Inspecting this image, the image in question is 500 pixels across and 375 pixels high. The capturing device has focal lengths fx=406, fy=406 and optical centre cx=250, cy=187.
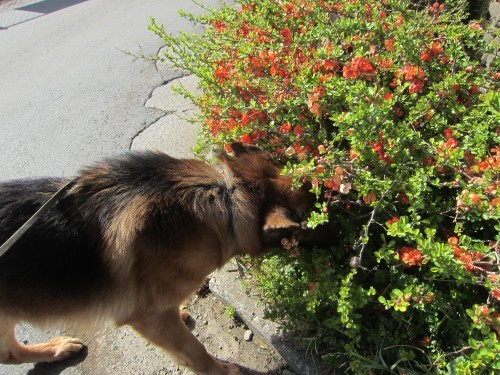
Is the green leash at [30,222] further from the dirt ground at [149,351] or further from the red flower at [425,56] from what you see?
the red flower at [425,56]

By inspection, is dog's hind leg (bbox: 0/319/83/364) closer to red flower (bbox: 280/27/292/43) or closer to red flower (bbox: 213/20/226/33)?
red flower (bbox: 280/27/292/43)

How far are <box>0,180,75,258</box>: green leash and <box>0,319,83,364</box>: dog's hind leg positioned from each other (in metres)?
1.06

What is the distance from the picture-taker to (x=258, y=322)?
2838mm

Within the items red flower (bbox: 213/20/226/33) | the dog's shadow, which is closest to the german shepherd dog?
the dog's shadow

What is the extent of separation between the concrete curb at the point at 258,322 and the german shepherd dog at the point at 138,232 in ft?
1.90

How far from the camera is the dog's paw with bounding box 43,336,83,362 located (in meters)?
2.96

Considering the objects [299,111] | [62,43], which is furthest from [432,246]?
[62,43]

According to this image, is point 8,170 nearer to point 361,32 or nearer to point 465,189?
point 361,32

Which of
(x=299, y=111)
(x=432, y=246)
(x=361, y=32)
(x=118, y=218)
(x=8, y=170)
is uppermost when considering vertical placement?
(x=361, y=32)

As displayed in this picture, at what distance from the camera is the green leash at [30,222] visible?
2004 mm

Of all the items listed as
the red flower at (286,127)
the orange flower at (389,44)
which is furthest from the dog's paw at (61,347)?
the orange flower at (389,44)

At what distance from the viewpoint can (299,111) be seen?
9.00 ft

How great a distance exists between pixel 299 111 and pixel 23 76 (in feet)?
21.2

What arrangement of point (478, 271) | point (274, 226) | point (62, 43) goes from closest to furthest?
1. point (478, 271)
2. point (274, 226)
3. point (62, 43)
